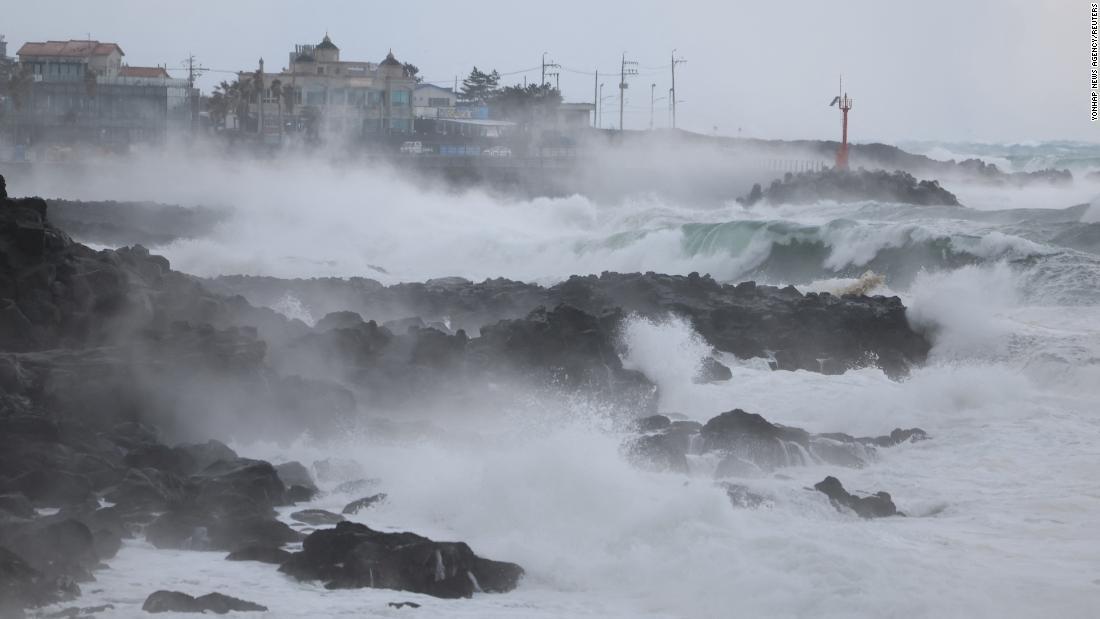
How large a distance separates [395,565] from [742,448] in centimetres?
457

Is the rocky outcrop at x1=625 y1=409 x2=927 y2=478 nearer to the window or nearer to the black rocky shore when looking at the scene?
the black rocky shore

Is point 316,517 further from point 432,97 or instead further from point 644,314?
point 432,97

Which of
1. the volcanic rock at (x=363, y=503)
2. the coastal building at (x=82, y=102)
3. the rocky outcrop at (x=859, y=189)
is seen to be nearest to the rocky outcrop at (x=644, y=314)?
the volcanic rock at (x=363, y=503)

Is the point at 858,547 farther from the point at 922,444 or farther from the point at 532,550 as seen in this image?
the point at 922,444

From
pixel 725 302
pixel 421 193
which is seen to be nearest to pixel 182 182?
pixel 421 193

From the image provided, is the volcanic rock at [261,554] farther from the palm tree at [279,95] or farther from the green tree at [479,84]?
the green tree at [479,84]

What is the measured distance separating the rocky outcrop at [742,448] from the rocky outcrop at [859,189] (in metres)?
29.7

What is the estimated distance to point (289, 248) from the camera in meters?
35.3

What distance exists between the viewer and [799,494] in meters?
11.0

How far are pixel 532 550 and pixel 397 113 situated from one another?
2560 inches

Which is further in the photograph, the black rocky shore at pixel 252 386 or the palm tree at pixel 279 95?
the palm tree at pixel 279 95

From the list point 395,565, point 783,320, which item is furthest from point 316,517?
point 783,320

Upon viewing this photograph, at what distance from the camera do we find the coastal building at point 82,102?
62.9m

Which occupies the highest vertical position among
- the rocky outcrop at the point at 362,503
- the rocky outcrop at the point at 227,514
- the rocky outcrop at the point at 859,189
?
the rocky outcrop at the point at 859,189
